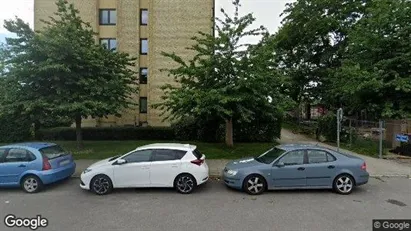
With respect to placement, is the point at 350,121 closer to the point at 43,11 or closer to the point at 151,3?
the point at 151,3

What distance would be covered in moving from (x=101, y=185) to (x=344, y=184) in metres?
6.73

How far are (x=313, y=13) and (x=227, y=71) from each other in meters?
16.1

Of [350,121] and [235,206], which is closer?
[235,206]

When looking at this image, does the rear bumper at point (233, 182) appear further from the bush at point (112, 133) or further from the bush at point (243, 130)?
the bush at point (112, 133)

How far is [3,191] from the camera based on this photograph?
26.6 feet

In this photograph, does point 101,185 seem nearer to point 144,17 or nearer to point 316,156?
point 316,156

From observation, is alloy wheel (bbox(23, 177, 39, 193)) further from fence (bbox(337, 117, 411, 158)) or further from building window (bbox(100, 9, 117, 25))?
building window (bbox(100, 9, 117, 25))

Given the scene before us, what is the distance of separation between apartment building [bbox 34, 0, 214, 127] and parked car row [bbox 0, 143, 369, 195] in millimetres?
16565

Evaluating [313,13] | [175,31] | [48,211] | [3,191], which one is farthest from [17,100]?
[313,13]

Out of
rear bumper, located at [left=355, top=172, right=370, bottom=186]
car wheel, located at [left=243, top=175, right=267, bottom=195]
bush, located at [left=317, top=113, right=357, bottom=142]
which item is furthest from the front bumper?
bush, located at [left=317, top=113, right=357, bottom=142]

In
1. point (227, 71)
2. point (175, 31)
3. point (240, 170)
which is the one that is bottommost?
point (240, 170)

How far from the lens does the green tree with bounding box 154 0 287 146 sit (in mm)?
11586

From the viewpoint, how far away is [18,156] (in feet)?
26.6

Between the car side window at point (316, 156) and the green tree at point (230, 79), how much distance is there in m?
4.10
